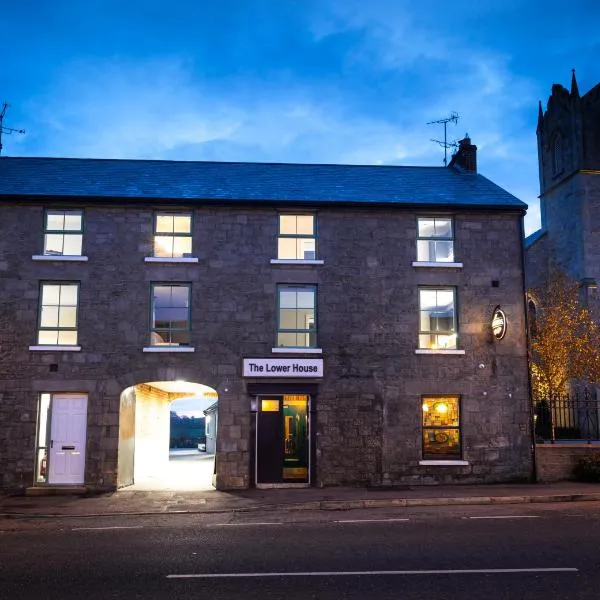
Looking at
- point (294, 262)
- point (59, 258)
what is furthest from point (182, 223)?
point (59, 258)

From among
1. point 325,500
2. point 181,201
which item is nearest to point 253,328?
point 181,201

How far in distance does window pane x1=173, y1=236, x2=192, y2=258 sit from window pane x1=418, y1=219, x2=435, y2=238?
7.19 metres

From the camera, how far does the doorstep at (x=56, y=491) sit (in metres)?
19.0

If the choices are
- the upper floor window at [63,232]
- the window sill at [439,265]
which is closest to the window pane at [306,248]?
the window sill at [439,265]

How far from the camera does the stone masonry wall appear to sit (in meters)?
19.8

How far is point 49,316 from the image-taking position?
797 inches

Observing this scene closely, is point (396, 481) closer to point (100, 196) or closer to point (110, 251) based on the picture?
point (110, 251)

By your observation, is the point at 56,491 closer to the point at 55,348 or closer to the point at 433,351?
the point at 55,348

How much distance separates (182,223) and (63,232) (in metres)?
3.55

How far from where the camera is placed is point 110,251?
810 inches

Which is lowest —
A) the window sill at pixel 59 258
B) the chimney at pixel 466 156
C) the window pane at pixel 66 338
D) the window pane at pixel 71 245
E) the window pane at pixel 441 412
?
the window pane at pixel 441 412

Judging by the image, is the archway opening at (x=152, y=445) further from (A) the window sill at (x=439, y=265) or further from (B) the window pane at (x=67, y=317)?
(A) the window sill at (x=439, y=265)

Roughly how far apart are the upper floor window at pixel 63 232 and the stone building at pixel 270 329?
0.20ft

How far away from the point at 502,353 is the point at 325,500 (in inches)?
304
